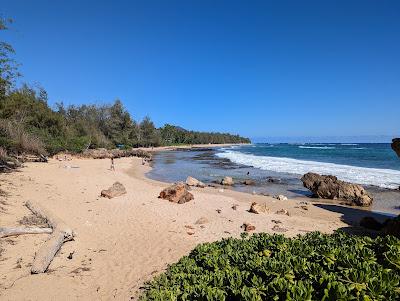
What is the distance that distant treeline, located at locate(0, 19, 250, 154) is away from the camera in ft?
69.2

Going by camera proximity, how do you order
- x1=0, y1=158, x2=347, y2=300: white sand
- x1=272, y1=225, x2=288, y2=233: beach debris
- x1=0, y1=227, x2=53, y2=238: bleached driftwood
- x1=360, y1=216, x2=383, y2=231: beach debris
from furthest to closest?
x1=360, y1=216, x2=383, y2=231: beach debris, x1=272, y1=225, x2=288, y2=233: beach debris, x1=0, y1=227, x2=53, y2=238: bleached driftwood, x1=0, y1=158, x2=347, y2=300: white sand

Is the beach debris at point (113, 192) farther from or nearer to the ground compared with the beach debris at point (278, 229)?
farther from the ground

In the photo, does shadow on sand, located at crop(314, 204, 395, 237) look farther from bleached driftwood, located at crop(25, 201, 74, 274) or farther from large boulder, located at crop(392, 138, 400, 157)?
bleached driftwood, located at crop(25, 201, 74, 274)

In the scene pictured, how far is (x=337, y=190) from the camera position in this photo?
1747 centimetres

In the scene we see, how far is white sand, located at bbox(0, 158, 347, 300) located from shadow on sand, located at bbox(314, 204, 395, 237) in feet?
1.39

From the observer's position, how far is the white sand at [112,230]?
21.1 ft

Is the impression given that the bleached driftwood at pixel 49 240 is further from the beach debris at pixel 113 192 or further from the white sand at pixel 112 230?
the beach debris at pixel 113 192

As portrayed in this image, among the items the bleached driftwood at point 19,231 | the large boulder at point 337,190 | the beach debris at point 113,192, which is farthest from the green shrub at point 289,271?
the large boulder at point 337,190

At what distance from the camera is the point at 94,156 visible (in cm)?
→ 4231

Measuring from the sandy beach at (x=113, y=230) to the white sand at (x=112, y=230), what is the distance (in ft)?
0.06

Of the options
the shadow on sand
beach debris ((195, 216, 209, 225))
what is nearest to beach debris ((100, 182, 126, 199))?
beach debris ((195, 216, 209, 225))

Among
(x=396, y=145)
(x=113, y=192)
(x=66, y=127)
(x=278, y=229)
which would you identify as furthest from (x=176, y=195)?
(x=66, y=127)

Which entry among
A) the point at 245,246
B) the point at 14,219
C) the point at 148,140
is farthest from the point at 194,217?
the point at 148,140

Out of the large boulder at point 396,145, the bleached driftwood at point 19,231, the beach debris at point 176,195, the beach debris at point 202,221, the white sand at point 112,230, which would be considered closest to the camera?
the white sand at point 112,230
